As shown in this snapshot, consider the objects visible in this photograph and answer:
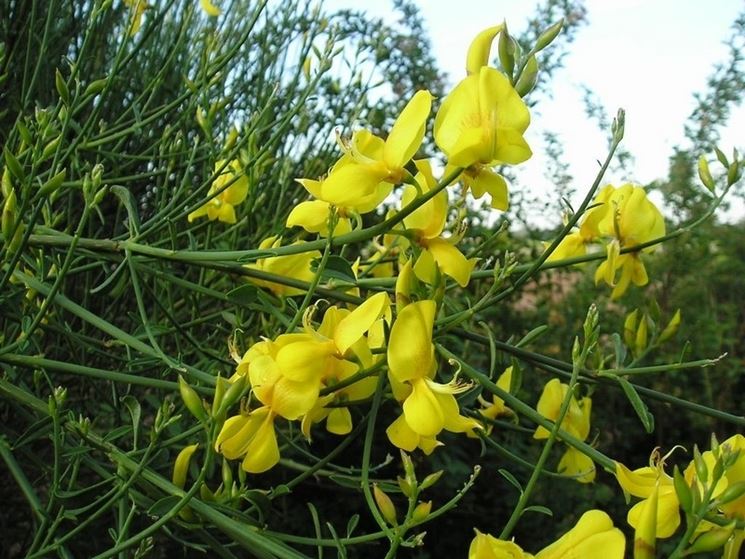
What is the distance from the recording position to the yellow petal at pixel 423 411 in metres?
0.75

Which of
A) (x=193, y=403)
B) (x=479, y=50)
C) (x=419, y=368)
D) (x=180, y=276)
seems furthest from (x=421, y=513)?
(x=180, y=276)

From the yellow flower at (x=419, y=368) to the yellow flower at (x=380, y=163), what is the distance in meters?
0.16

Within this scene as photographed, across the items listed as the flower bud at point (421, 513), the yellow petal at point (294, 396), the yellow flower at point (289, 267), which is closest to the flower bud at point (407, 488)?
the flower bud at point (421, 513)

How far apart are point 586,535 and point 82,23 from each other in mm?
1971

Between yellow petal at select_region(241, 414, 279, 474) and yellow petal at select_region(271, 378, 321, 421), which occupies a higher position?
yellow petal at select_region(271, 378, 321, 421)

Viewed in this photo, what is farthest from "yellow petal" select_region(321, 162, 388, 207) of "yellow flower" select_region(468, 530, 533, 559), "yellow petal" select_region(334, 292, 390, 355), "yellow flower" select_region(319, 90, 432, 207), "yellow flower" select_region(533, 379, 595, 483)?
"yellow flower" select_region(533, 379, 595, 483)

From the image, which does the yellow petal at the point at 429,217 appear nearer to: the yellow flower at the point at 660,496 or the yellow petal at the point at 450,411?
the yellow petal at the point at 450,411

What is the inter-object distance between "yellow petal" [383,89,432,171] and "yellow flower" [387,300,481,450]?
169 millimetres

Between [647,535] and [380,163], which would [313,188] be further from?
[647,535]

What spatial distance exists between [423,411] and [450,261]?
0.19 m

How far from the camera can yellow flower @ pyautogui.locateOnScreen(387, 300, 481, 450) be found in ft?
2.44

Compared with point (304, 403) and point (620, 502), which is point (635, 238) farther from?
point (620, 502)

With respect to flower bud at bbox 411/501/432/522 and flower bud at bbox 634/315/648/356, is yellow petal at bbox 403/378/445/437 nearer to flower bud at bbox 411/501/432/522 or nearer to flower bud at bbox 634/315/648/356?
flower bud at bbox 411/501/432/522

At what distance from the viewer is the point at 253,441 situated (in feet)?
2.70
